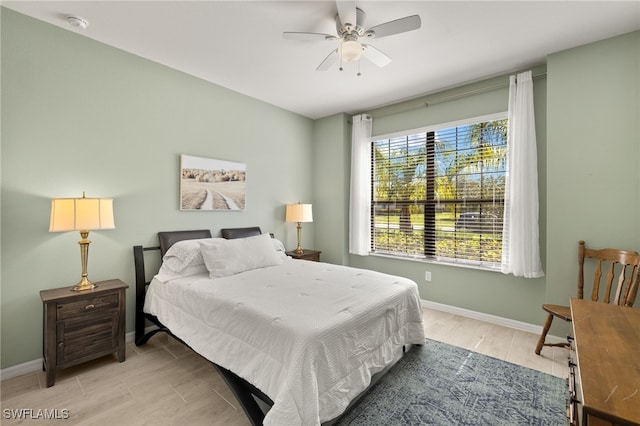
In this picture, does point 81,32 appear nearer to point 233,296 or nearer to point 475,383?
point 233,296

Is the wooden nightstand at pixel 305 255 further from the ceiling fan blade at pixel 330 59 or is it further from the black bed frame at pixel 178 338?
the ceiling fan blade at pixel 330 59

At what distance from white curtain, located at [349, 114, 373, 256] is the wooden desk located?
9.66 feet

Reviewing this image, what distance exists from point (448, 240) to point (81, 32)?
434 centimetres

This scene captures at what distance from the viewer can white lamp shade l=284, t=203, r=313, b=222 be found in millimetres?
4176

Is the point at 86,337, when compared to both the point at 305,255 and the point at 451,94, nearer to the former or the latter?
the point at 305,255

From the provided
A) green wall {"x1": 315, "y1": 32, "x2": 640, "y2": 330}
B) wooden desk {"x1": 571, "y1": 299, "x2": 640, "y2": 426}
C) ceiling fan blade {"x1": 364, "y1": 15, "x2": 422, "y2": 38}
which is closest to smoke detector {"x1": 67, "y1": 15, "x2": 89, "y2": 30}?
ceiling fan blade {"x1": 364, "y1": 15, "x2": 422, "y2": 38}

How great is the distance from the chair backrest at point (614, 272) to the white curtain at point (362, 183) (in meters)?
2.40

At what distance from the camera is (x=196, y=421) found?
1.76 meters

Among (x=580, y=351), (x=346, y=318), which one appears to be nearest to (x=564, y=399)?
(x=580, y=351)

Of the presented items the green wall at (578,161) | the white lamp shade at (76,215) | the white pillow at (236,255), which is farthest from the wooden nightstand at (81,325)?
the green wall at (578,161)

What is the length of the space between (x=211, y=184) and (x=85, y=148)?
1.21 m

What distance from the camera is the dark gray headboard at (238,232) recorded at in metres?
3.51

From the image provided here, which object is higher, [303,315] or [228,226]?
[228,226]

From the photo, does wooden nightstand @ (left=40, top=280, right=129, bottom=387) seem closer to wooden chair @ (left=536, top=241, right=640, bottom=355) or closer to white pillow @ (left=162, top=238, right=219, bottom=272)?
white pillow @ (left=162, top=238, right=219, bottom=272)
